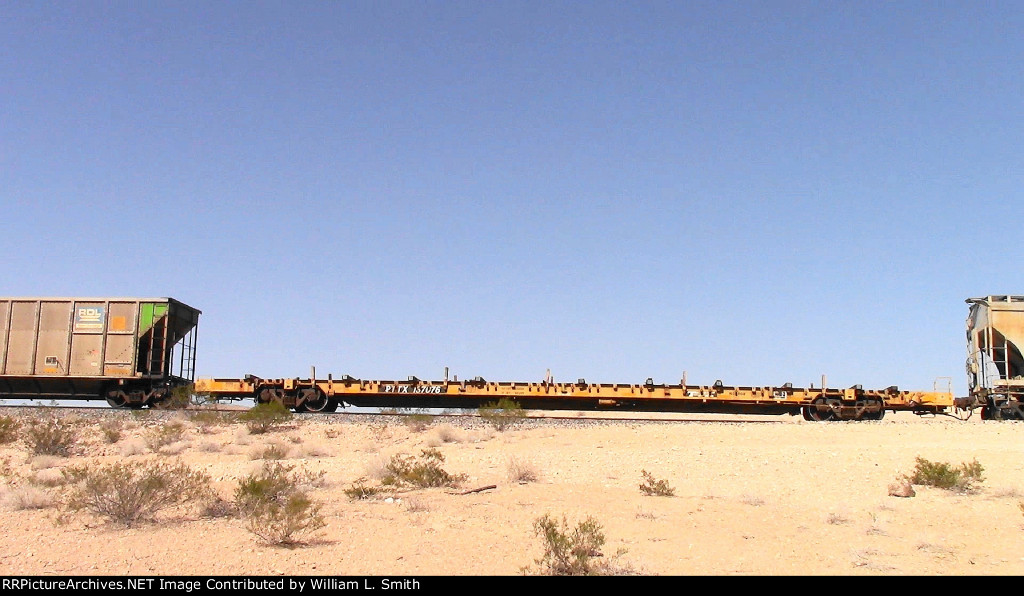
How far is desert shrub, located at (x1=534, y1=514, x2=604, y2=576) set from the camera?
703cm

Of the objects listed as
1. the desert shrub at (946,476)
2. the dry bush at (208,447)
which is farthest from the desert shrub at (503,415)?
the desert shrub at (946,476)

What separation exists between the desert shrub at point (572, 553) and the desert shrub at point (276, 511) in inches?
96.4

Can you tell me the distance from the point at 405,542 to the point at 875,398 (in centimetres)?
2227

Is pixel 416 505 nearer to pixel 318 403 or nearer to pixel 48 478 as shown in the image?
pixel 48 478

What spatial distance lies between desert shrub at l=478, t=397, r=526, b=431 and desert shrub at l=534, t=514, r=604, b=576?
45.2ft

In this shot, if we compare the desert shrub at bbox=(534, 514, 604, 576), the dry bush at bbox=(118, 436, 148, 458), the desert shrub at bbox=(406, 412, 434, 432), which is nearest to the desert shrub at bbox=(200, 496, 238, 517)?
the desert shrub at bbox=(534, 514, 604, 576)

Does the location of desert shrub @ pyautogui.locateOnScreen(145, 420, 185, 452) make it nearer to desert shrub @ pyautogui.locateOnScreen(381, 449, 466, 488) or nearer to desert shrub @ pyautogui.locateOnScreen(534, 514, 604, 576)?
desert shrub @ pyautogui.locateOnScreen(381, 449, 466, 488)

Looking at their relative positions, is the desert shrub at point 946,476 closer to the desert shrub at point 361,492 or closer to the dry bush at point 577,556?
the dry bush at point 577,556

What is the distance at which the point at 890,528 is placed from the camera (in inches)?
360
